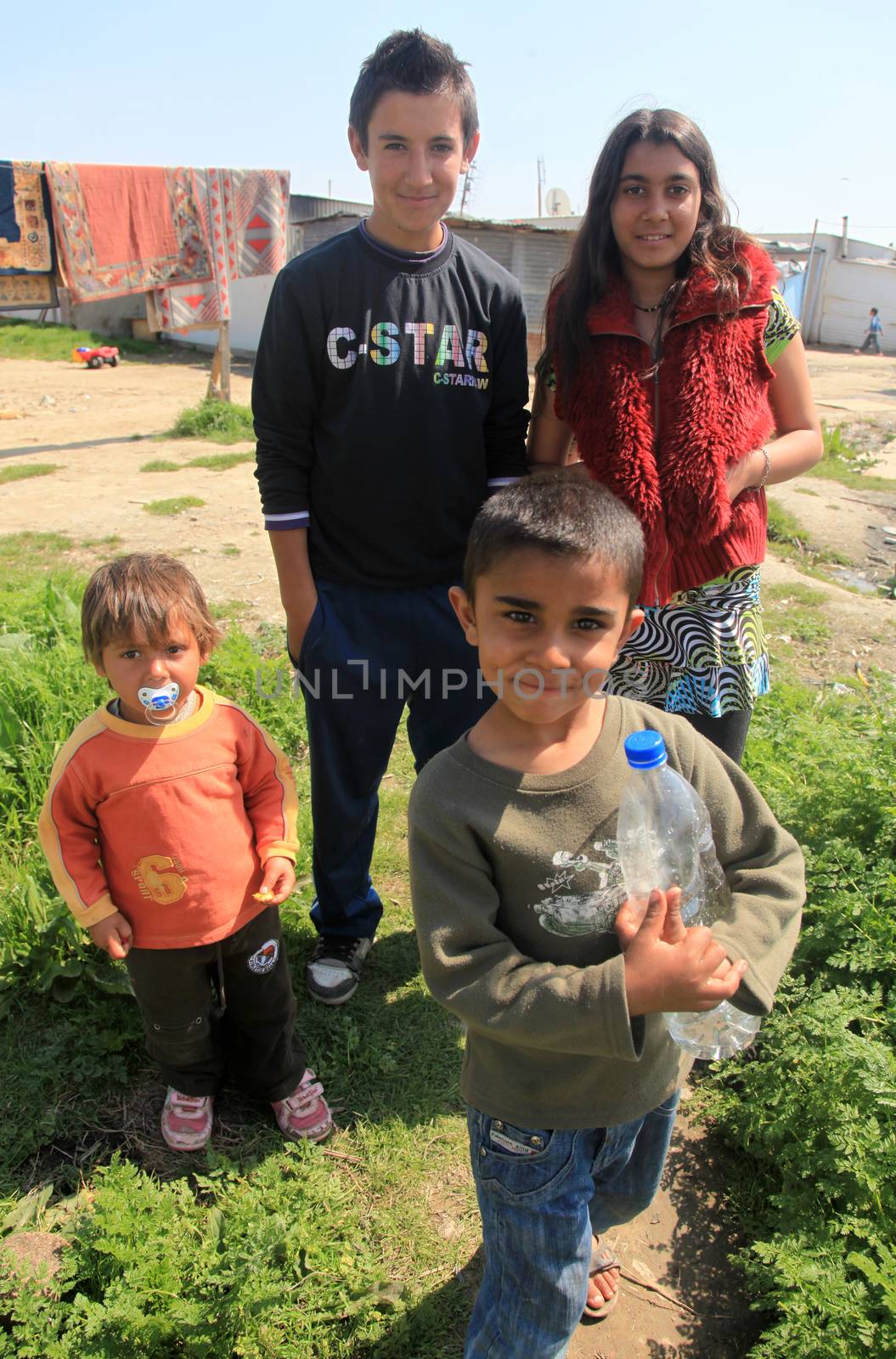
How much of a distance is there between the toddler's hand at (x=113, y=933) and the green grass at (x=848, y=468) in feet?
29.6

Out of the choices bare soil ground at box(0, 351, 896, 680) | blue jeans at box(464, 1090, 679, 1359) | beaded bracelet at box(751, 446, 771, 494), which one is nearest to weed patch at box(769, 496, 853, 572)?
bare soil ground at box(0, 351, 896, 680)

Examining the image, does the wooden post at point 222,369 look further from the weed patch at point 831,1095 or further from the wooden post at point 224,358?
the weed patch at point 831,1095

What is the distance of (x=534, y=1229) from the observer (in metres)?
1.43

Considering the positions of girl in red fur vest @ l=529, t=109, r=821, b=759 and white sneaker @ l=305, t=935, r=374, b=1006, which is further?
white sneaker @ l=305, t=935, r=374, b=1006

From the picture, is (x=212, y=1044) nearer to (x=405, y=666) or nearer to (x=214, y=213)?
(x=405, y=666)

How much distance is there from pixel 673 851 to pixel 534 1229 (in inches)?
24.6

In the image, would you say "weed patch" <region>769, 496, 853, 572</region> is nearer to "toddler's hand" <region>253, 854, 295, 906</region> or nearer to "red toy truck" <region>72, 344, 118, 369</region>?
"toddler's hand" <region>253, 854, 295, 906</region>

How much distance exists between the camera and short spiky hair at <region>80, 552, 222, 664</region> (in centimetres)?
191

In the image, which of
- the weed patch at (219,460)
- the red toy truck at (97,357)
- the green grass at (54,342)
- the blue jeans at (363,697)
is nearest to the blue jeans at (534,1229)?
the blue jeans at (363,697)

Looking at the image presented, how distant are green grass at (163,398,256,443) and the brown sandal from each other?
10.2 m

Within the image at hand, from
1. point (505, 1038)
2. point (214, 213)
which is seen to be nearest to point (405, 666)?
point (505, 1038)

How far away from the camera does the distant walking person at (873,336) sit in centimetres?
2845

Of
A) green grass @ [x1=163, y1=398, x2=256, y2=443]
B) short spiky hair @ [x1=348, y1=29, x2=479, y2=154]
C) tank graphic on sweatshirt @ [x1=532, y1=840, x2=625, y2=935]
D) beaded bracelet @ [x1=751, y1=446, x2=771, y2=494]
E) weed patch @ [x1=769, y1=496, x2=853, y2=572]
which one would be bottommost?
weed patch @ [x1=769, y1=496, x2=853, y2=572]

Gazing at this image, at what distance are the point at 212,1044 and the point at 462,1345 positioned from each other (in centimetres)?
86
